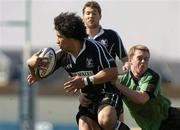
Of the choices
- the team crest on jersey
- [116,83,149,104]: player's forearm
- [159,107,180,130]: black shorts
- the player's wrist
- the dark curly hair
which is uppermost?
the dark curly hair

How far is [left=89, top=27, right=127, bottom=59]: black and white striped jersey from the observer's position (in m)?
8.82

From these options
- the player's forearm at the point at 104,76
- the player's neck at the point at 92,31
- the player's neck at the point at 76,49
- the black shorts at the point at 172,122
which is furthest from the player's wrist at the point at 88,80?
the player's neck at the point at 92,31

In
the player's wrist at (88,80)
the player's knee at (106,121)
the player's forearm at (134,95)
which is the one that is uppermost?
the player's wrist at (88,80)

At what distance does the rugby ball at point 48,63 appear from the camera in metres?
7.69

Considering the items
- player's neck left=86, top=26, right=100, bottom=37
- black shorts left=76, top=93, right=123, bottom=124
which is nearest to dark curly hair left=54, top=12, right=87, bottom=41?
black shorts left=76, top=93, right=123, bottom=124

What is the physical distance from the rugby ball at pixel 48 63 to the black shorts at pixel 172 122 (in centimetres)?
122

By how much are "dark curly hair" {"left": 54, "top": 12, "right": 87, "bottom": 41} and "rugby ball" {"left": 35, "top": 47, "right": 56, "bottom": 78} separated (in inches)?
9.2

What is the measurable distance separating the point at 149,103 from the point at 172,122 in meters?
0.28

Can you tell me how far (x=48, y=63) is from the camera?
7.70m

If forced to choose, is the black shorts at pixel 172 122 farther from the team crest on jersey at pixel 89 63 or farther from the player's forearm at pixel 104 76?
the team crest on jersey at pixel 89 63

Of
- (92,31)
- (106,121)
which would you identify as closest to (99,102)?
(106,121)

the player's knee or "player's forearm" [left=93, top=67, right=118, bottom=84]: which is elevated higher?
"player's forearm" [left=93, top=67, right=118, bottom=84]

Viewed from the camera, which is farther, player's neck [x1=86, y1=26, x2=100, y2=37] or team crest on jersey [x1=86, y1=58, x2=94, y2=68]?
player's neck [x1=86, y1=26, x2=100, y2=37]

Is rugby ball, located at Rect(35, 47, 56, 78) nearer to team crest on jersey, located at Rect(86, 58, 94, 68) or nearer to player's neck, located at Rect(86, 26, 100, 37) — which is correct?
team crest on jersey, located at Rect(86, 58, 94, 68)
